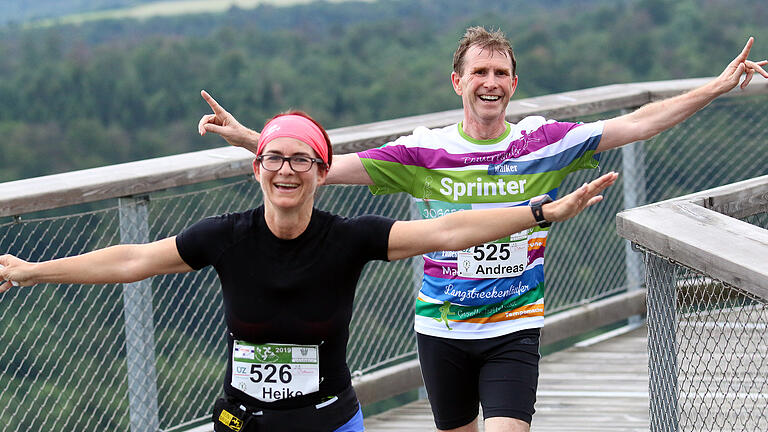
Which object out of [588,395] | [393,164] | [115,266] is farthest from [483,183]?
[588,395]

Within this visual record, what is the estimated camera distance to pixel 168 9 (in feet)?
278

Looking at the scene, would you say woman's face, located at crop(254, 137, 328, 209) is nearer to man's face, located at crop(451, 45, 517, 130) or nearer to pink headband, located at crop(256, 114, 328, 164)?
pink headband, located at crop(256, 114, 328, 164)

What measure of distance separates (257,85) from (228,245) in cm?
4923

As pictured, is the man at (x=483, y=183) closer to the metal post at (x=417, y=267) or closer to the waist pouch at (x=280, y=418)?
the waist pouch at (x=280, y=418)

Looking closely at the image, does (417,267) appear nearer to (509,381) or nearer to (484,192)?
(484,192)

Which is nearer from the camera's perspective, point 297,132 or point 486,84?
point 297,132

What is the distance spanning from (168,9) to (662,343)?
8494cm

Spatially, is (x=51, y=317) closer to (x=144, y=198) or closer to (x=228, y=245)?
(x=144, y=198)

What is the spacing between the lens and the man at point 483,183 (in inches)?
136

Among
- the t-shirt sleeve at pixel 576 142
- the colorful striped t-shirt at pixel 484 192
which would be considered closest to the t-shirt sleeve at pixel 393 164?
the colorful striped t-shirt at pixel 484 192

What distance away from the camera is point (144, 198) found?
3.96 m

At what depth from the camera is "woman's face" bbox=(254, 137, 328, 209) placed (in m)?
2.66

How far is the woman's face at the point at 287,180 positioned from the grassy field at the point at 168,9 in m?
78.2

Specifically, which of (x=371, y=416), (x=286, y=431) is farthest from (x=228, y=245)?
(x=371, y=416)
